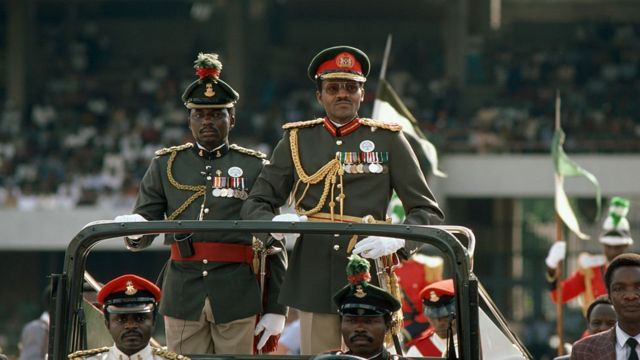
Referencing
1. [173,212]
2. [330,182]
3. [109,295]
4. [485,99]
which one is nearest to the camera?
[109,295]

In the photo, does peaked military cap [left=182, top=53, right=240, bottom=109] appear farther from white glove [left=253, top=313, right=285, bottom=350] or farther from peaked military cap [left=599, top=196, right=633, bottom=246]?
peaked military cap [left=599, top=196, right=633, bottom=246]

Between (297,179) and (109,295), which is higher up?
(297,179)

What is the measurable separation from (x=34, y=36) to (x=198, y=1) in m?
3.35

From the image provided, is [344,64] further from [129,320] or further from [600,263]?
[600,263]

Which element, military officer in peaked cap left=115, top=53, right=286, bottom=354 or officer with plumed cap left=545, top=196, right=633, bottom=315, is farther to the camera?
officer with plumed cap left=545, top=196, right=633, bottom=315

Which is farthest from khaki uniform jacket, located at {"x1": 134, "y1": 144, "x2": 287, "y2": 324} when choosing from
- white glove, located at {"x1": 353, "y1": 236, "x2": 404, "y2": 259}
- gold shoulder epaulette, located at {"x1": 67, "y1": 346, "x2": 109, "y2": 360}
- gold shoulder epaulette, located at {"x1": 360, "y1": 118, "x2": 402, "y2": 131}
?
gold shoulder epaulette, located at {"x1": 67, "y1": 346, "x2": 109, "y2": 360}

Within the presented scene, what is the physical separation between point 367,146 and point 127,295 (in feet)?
4.44

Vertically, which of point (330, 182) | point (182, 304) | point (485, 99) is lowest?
point (182, 304)

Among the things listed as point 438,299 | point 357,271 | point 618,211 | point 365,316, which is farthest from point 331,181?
point 618,211

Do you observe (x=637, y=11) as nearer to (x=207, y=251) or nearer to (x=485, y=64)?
(x=485, y=64)

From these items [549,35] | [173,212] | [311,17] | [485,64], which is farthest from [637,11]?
[173,212]

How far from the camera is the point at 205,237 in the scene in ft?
22.8

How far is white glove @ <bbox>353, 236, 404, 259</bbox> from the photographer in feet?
19.4

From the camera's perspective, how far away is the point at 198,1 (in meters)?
32.7
